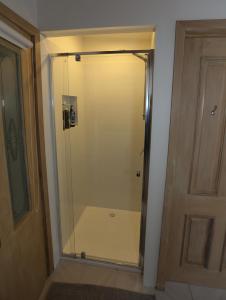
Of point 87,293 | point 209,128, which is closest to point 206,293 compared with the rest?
point 87,293

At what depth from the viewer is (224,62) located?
1282mm

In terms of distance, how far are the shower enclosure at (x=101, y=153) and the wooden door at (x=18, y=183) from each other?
405 millimetres

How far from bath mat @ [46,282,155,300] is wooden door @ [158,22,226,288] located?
0.28 metres

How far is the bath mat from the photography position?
1562 millimetres

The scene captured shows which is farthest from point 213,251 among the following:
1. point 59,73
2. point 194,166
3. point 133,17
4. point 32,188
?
point 59,73

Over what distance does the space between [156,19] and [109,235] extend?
87.7 inches

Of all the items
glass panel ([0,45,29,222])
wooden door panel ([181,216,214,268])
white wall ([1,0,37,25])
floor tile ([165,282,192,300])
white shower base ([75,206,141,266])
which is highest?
white wall ([1,0,37,25])

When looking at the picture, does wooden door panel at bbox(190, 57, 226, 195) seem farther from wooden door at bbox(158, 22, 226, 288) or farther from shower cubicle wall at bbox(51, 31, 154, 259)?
shower cubicle wall at bbox(51, 31, 154, 259)

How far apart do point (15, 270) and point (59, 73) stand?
1628mm

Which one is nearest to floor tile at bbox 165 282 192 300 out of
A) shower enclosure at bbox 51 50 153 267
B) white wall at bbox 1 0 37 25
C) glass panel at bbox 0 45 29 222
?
shower enclosure at bbox 51 50 153 267

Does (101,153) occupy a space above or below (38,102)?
below

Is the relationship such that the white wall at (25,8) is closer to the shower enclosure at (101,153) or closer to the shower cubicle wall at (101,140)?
the shower enclosure at (101,153)

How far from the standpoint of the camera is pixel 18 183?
132 centimetres

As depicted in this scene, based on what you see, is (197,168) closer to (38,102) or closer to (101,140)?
(38,102)
